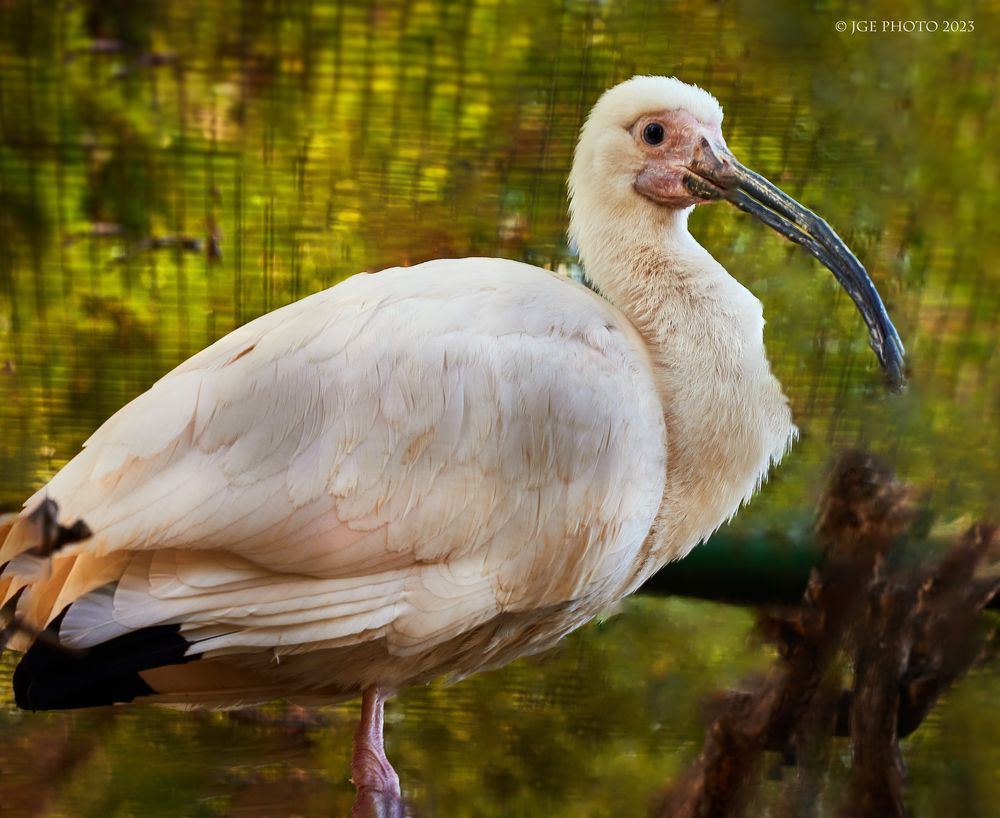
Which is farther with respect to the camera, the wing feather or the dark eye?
the dark eye

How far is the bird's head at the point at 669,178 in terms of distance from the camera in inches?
47.3

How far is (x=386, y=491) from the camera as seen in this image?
99 centimetres

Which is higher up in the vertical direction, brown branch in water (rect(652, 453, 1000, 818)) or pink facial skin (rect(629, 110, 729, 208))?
pink facial skin (rect(629, 110, 729, 208))

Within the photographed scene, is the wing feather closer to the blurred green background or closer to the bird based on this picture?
the bird

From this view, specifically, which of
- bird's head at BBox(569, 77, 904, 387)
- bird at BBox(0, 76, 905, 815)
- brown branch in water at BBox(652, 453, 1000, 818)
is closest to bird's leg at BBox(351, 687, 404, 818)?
bird at BBox(0, 76, 905, 815)

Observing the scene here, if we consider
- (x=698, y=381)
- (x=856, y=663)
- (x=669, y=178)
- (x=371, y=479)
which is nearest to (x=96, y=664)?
(x=371, y=479)

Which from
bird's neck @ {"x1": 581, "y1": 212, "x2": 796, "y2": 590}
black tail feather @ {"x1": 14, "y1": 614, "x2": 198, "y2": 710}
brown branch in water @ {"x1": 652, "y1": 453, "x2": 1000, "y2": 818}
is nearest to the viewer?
black tail feather @ {"x1": 14, "y1": 614, "x2": 198, "y2": 710}

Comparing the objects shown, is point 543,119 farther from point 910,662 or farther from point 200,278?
point 910,662

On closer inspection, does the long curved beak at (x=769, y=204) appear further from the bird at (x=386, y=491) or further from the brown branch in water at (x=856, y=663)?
the brown branch in water at (x=856, y=663)

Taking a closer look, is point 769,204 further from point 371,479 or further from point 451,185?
point 371,479

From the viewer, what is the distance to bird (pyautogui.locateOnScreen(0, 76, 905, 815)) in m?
0.96

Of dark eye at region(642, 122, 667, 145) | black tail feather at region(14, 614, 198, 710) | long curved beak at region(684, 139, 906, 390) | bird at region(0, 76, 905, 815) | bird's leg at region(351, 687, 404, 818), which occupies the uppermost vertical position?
dark eye at region(642, 122, 667, 145)

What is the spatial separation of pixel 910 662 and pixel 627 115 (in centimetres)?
71

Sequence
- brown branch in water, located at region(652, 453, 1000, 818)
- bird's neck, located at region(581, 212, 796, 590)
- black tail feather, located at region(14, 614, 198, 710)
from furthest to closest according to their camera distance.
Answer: brown branch in water, located at region(652, 453, 1000, 818) → bird's neck, located at region(581, 212, 796, 590) → black tail feather, located at region(14, 614, 198, 710)
